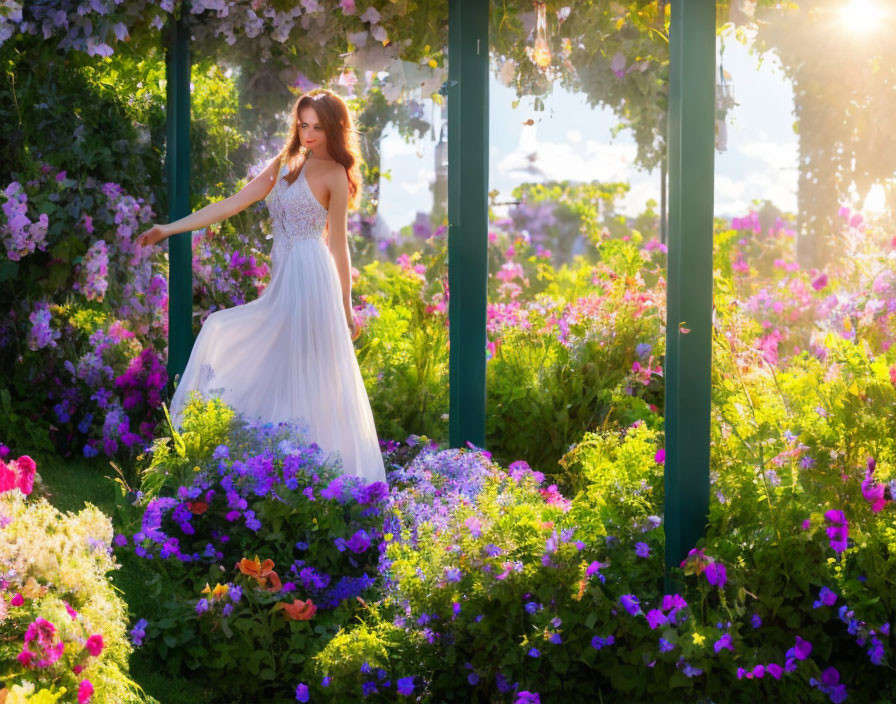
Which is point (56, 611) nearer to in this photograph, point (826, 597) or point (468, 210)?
point (826, 597)

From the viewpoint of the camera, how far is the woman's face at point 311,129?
469cm

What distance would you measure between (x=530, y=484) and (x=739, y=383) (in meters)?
0.83

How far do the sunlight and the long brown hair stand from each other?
715cm

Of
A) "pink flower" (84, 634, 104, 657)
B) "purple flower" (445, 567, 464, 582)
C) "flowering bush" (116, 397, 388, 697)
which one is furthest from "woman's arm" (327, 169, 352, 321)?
"pink flower" (84, 634, 104, 657)

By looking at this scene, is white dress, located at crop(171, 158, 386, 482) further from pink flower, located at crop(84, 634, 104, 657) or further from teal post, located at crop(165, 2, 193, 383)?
pink flower, located at crop(84, 634, 104, 657)

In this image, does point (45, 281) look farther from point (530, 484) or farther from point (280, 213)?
point (530, 484)

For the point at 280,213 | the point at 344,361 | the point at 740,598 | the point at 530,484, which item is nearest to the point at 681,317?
the point at 740,598

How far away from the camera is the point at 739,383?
153 inches

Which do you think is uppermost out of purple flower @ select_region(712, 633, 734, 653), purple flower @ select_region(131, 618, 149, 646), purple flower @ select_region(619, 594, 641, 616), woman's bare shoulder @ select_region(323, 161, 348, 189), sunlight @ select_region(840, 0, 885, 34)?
sunlight @ select_region(840, 0, 885, 34)

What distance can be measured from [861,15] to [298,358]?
8.00 metres

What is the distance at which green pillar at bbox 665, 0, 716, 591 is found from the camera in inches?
115

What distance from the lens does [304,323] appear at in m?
4.65

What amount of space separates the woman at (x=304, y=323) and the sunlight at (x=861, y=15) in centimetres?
720

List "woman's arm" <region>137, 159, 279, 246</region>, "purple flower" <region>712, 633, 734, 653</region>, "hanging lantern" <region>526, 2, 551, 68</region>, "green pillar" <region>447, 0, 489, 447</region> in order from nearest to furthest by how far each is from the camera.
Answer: "purple flower" <region>712, 633, 734, 653</region> < "green pillar" <region>447, 0, 489, 447</region> < "woman's arm" <region>137, 159, 279, 246</region> < "hanging lantern" <region>526, 2, 551, 68</region>
